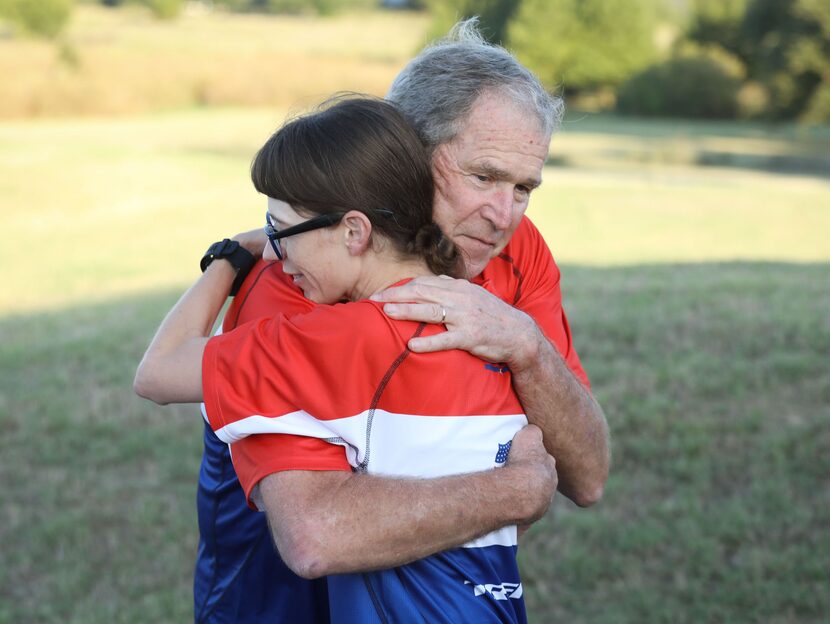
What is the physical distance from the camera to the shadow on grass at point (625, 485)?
4.81 m

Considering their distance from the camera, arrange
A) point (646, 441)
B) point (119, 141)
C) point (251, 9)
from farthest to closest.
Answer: point (251, 9) < point (119, 141) < point (646, 441)

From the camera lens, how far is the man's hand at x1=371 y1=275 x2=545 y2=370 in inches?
85.7

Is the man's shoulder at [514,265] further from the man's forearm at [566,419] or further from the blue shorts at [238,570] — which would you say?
the blue shorts at [238,570]

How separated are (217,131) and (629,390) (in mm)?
34307

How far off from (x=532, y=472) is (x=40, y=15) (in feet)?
177

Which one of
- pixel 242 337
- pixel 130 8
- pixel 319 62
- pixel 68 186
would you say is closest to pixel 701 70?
pixel 319 62

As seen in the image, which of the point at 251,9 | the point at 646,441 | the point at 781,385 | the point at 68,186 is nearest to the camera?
the point at 646,441

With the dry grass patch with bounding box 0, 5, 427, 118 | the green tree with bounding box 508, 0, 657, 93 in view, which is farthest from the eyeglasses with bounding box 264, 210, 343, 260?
the green tree with bounding box 508, 0, 657, 93

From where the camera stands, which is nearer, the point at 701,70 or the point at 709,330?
the point at 709,330

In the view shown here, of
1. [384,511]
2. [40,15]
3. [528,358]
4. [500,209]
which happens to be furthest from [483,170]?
[40,15]

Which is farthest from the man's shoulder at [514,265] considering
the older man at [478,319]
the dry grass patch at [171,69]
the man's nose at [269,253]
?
the dry grass patch at [171,69]

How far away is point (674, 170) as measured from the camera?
30.4m

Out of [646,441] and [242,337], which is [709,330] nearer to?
[646,441]

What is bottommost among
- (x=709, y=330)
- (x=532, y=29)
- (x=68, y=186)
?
(x=532, y=29)
